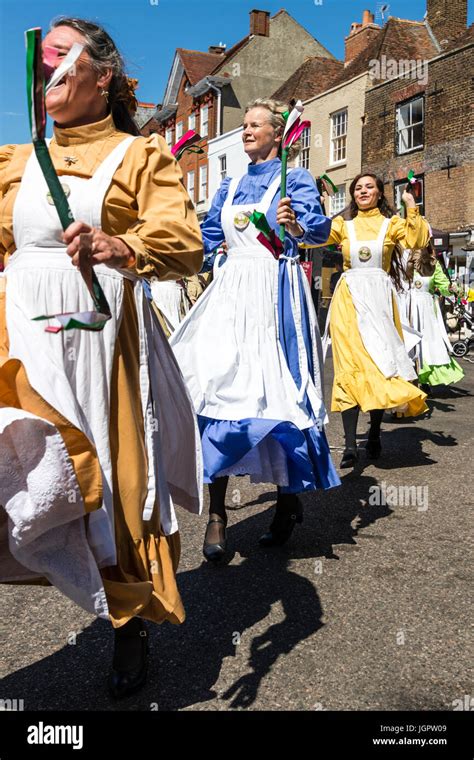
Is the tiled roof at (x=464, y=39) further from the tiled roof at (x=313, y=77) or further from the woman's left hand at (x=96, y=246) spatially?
the woman's left hand at (x=96, y=246)

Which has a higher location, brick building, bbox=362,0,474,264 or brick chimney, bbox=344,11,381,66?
brick chimney, bbox=344,11,381,66

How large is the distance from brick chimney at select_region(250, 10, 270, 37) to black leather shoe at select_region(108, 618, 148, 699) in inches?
1311

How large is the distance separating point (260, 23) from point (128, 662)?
3383 cm

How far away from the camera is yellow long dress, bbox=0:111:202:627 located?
2031mm

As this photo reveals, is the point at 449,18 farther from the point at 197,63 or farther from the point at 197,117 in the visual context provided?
the point at 197,63

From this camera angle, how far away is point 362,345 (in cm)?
564

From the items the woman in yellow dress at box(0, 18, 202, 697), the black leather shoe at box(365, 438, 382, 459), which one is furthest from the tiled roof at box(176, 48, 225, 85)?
the woman in yellow dress at box(0, 18, 202, 697)

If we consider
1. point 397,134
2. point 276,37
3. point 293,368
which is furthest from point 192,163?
point 293,368

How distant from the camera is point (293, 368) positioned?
3652 millimetres

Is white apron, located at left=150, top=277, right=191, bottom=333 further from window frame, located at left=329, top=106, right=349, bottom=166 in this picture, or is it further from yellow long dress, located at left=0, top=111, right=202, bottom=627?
window frame, located at left=329, top=106, right=349, bottom=166

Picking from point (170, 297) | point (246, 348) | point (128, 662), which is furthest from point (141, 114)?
point (170, 297)

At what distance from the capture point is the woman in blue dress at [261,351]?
342 centimetres
